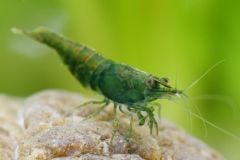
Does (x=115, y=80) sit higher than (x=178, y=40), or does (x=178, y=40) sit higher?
(x=178, y=40)

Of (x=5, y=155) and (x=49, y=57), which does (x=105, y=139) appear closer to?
(x=5, y=155)

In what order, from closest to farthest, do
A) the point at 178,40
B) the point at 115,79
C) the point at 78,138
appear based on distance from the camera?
the point at 78,138 → the point at 115,79 → the point at 178,40

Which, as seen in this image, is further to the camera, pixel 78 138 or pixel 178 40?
pixel 178 40

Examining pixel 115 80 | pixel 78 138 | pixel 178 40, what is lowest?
pixel 78 138

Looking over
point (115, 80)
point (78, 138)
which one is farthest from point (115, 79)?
point (78, 138)

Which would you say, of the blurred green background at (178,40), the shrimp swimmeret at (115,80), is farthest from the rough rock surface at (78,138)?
the blurred green background at (178,40)

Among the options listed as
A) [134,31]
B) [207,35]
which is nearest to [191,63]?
[207,35]

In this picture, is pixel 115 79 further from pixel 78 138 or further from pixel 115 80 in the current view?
pixel 78 138
